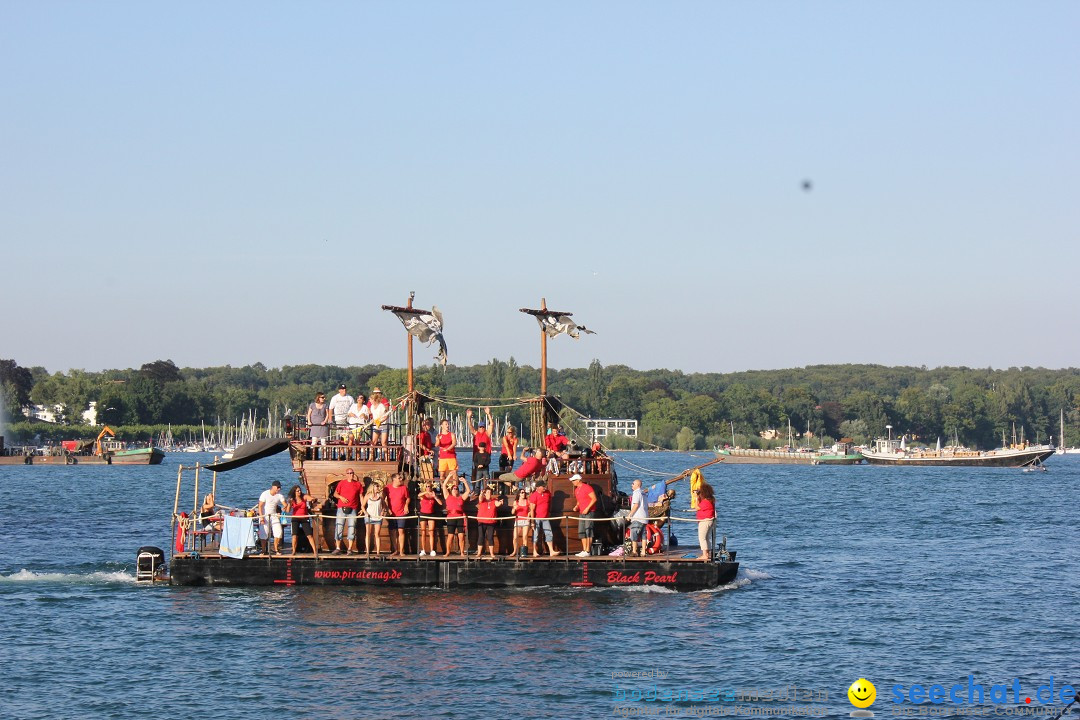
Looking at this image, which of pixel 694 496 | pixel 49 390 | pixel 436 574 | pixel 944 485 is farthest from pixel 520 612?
pixel 49 390

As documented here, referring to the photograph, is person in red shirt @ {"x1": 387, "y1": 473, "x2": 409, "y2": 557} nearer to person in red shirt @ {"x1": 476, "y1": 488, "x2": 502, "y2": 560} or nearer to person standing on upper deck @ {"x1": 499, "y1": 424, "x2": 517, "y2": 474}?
person in red shirt @ {"x1": 476, "y1": 488, "x2": 502, "y2": 560}

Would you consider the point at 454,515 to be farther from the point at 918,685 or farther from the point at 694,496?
the point at 918,685

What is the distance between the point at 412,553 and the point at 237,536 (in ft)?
13.8

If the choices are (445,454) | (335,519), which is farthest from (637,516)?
(335,519)

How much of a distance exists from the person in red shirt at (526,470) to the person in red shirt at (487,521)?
0.88 metres

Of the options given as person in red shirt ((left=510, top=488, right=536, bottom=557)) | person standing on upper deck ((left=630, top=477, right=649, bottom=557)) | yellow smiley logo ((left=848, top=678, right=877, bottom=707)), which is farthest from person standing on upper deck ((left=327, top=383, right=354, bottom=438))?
yellow smiley logo ((left=848, top=678, right=877, bottom=707))

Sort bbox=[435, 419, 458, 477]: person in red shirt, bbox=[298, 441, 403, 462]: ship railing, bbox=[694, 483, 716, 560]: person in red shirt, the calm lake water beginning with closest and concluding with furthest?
the calm lake water
bbox=[694, 483, 716, 560]: person in red shirt
bbox=[435, 419, 458, 477]: person in red shirt
bbox=[298, 441, 403, 462]: ship railing

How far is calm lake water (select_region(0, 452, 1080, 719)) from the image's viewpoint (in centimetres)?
2202

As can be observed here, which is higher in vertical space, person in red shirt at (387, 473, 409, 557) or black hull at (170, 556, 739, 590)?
person in red shirt at (387, 473, 409, 557)

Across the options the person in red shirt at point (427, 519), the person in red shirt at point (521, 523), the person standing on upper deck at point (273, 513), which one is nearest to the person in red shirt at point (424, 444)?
the person in red shirt at point (427, 519)

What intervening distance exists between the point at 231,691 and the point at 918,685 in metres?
12.1

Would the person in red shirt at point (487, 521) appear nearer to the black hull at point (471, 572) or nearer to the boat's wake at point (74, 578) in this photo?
the black hull at point (471, 572)

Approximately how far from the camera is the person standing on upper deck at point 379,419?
32.5m

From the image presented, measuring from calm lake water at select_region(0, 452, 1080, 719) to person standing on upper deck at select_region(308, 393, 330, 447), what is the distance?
386 cm
